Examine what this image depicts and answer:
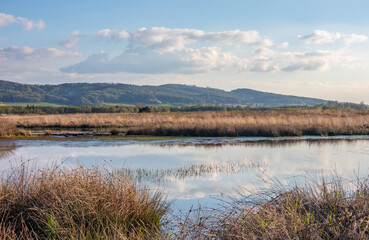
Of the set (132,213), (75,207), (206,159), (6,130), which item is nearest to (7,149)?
(6,130)

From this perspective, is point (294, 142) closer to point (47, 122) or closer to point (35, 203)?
point (35, 203)

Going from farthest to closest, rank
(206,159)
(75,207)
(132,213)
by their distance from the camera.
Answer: (206,159), (132,213), (75,207)

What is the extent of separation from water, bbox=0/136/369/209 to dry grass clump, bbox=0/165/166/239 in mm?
893

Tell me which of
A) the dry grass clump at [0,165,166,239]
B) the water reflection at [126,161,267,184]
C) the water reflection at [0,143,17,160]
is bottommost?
the water reflection at [0,143,17,160]

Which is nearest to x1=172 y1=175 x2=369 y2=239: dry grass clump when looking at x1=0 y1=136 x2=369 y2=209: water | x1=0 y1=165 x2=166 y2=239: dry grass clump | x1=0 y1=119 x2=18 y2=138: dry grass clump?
x1=0 y1=136 x2=369 y2=209: water

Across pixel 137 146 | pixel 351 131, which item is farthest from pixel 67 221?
pixel 351 131

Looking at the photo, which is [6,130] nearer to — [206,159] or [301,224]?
[206,159]

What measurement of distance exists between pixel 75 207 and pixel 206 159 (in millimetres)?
10214

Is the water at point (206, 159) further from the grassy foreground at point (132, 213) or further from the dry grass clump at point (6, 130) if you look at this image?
the dry grass clump at point (6, 130)

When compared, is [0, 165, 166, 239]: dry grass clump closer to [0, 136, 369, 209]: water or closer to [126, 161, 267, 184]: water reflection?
[0, 136, 369, 209]: water

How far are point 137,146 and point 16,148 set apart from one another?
6.27 meters

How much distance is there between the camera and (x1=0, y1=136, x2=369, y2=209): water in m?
11.5

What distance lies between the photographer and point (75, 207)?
23.3 ft

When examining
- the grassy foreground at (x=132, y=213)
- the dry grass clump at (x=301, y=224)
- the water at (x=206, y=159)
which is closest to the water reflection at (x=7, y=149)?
the water at (x=206, y=159)
